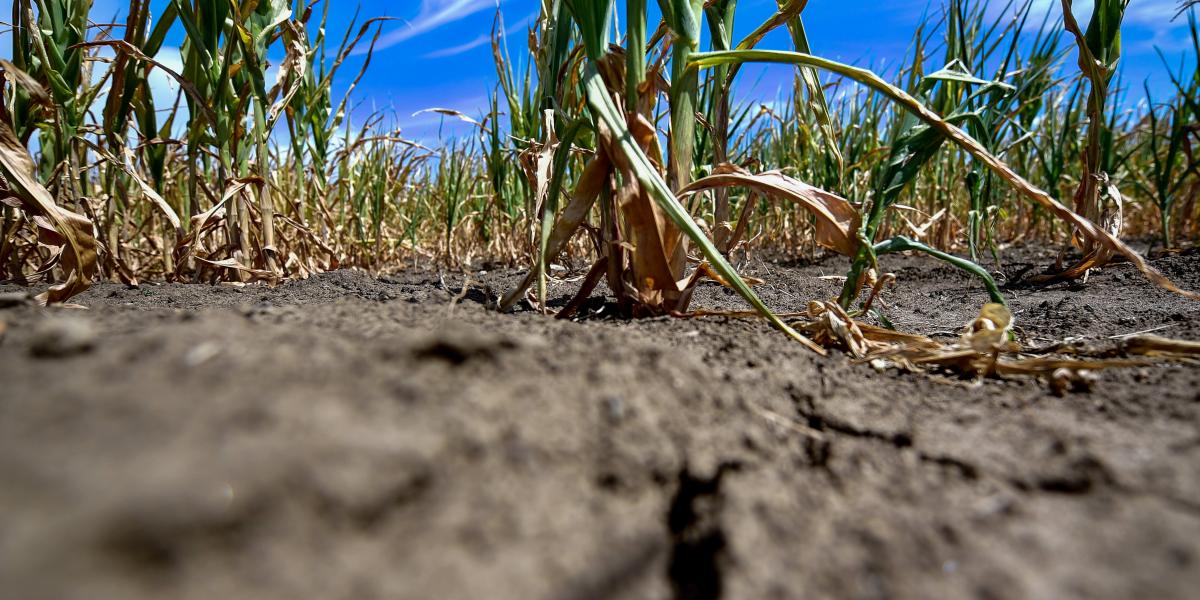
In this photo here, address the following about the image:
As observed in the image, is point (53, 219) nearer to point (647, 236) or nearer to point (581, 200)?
point (581, 200)

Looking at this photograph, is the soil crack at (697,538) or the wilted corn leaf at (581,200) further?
the wilted corn leaf at (581,200)

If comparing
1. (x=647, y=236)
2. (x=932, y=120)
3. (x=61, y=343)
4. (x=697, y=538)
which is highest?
(x=932, y=120)

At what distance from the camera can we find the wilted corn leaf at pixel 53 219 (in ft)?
4.16

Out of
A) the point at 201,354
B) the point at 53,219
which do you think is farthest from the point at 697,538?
the point at 53,219

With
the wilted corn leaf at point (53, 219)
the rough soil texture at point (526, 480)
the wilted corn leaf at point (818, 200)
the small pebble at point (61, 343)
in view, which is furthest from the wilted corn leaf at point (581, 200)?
the wilted corn leaf at point (53, 219)

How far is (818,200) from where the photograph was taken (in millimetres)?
1007

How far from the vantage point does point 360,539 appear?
14.9 inches

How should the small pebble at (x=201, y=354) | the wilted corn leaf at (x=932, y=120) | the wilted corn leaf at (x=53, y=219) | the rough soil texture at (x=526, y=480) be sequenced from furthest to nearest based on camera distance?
the wilted corn leaf at (x=53, y=219)
the wilted corn leaf at (x=932, y=120)
the small pebble at (x=201, y=354)
the rough soil texture at (x=526, y=480)

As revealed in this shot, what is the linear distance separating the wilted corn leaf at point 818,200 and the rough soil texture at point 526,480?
394 mm

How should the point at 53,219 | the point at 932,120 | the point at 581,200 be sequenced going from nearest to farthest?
1. the point at 932,120
2. the point at 581,200
3. the point at 53,219

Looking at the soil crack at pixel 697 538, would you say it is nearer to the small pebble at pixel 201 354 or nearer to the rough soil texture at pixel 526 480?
the rough soil texture at pixel 526 480

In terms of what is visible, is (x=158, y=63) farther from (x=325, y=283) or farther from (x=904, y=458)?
(x=904, y=458)

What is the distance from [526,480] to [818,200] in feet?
2.48

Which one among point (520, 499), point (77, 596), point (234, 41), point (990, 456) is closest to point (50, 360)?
point (77, 596)
